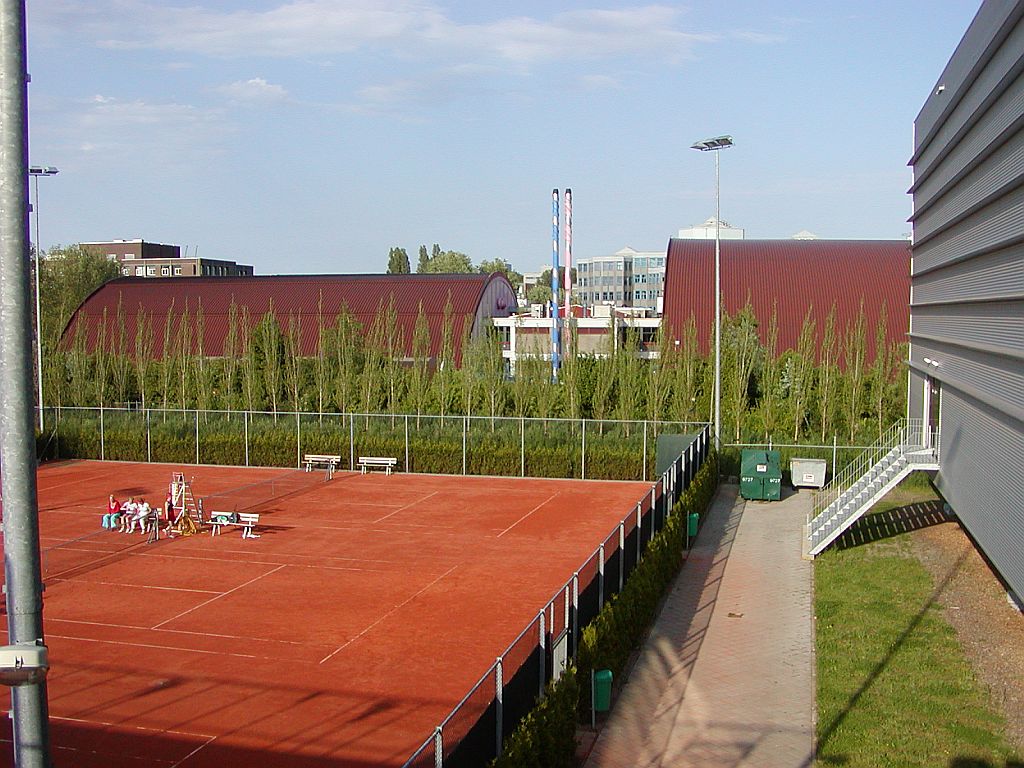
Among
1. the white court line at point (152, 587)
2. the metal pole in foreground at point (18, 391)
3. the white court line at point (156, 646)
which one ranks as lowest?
the white court line at point (152, 587)

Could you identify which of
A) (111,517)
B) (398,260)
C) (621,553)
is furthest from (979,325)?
(398,260)

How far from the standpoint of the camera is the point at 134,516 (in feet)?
89.5

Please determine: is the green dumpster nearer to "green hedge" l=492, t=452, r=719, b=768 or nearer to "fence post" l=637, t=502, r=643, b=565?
"green hedge" l=492, t=452, r=719, b=768

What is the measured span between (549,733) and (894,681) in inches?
264

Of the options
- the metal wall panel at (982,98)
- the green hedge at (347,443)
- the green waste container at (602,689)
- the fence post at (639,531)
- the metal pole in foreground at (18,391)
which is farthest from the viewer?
the green hedge at (347,443)

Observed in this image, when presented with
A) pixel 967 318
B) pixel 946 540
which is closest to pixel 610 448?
pixel 946 540

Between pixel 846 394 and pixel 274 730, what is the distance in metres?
32.2

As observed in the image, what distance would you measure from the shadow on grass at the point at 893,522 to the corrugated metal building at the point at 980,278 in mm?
1750

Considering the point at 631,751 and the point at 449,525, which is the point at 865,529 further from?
the point at 631,751

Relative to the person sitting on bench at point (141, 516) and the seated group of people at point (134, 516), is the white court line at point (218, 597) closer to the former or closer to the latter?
the seated group of people at point (134, 516)

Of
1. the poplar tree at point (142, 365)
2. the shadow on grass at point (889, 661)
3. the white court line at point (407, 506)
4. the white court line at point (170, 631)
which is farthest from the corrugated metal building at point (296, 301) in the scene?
the white court line at point (170, 631)

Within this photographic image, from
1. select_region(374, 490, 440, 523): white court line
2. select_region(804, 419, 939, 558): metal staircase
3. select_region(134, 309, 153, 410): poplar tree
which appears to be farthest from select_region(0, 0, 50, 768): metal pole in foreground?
select_region(134, 309, 153, 410): poplar tree

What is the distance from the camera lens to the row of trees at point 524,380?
1615 inches

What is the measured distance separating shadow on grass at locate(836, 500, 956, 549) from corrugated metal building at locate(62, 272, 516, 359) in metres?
32.0
